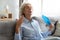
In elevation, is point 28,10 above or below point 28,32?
above

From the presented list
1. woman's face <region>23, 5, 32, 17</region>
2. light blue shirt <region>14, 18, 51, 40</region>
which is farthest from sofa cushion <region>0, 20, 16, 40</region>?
woman's face <region>23, 5, 32, 17</region>

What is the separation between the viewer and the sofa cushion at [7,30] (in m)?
1.88

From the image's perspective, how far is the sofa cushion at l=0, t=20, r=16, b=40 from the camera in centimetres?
188

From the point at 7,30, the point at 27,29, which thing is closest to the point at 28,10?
the point at 27,29

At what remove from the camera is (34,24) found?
6.64ft

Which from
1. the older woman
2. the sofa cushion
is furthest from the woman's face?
the sofa cushion

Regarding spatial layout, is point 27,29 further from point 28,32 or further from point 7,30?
point 7,30

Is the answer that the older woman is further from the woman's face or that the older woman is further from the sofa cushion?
the sofa cushion

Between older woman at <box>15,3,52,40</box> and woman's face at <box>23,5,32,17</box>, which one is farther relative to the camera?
woman's face at <box>23,5,32,17</box>

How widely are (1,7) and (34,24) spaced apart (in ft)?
6.67

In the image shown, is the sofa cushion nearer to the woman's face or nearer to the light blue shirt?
the light blue shirt

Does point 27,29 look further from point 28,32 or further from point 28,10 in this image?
point 28,10

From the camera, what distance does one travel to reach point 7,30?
1.89 metres

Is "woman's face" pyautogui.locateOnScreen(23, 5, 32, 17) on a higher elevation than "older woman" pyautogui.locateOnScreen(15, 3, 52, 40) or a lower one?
higher
